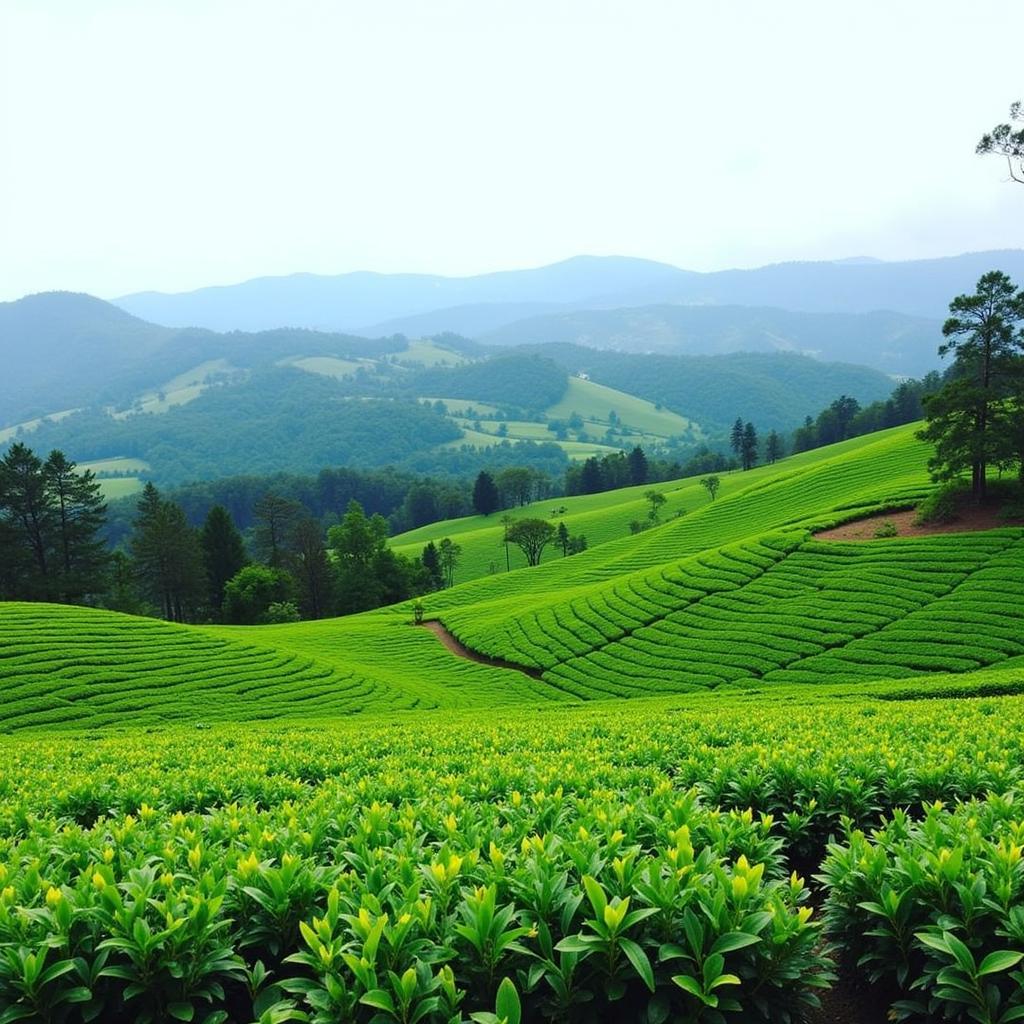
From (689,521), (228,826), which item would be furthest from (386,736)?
(689,521)

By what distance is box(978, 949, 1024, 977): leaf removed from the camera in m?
3.43

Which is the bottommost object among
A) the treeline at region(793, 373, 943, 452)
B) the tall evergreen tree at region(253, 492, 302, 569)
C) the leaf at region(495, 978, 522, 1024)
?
the leaf at region(495, 978, 522, 1024)

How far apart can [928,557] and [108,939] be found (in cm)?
3282

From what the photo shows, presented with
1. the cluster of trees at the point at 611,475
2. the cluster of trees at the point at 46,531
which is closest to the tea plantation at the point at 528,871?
the cluster of trees at the point at 46,531

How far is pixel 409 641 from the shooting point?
41.2 meters

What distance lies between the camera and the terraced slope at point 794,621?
80.6 feet

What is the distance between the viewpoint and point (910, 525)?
34062mm

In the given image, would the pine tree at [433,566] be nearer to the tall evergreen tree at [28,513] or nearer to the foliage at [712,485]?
the foliage at [712,485]

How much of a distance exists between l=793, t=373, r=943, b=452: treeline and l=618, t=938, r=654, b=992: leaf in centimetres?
13590

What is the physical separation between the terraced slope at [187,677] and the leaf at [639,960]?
2211 cm

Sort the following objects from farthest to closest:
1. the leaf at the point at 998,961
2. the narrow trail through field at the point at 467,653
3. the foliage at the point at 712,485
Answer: the foliage at the point at 712,485
the narrow trail through field at the point at 467,653
the leaf at the point at 998,961

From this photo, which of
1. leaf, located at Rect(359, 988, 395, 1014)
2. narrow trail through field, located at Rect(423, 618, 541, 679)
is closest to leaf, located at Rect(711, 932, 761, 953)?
leaf, located at Rect(359, 988, 395, 1014)

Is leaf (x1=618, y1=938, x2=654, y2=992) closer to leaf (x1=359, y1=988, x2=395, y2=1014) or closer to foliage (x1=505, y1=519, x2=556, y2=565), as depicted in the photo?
leaf (x1=359, y1=988, x2=395, y2=1014)

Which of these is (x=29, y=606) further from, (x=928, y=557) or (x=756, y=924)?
(x=928, y=557)
